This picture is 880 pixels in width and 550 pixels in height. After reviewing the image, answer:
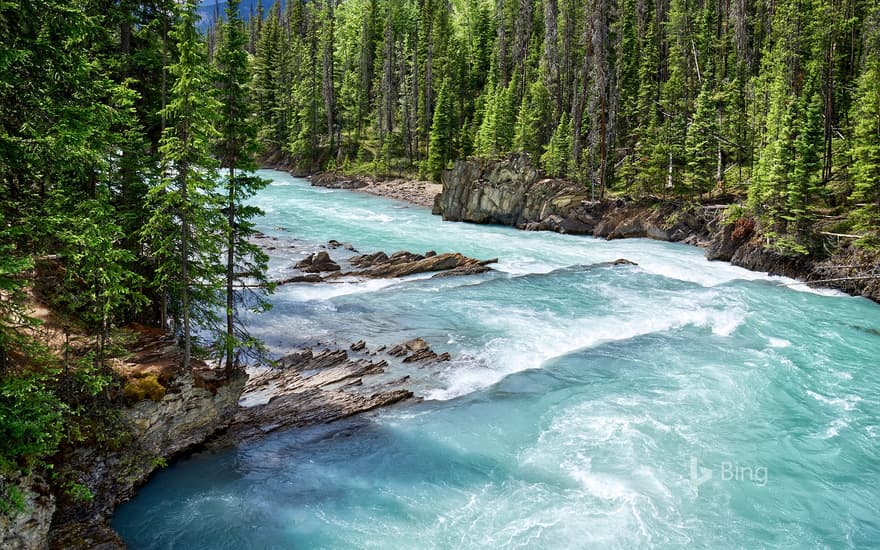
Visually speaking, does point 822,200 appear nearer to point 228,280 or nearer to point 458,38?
point 228,280

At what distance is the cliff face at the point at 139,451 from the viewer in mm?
11898

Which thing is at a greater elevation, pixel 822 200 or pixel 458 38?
pixel 458 38

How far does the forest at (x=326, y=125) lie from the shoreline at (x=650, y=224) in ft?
3.85

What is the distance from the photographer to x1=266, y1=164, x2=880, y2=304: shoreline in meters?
31.0

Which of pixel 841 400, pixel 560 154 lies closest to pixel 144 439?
pixel 841 400

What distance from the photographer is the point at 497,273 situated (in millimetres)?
34094

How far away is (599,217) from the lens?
48.0 metres

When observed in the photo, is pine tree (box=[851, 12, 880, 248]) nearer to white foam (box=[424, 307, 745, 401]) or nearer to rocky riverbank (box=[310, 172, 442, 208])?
white foam (box=[424, 307, 745, 401])

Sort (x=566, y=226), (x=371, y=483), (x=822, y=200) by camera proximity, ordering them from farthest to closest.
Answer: (x=566, y=226), (x=822, y=200), (x=371, y=483)

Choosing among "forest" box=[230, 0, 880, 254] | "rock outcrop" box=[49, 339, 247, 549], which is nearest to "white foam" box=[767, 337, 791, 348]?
"forest" box=[230, 0, 880, 254]

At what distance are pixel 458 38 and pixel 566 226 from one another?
48371 millimetres

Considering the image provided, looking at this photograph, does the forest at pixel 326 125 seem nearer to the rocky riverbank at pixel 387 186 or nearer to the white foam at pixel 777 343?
the rocky riverbank at pixel 387 186

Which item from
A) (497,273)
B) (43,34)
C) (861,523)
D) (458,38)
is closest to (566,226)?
(497,273)

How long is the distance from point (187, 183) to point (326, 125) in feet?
253
